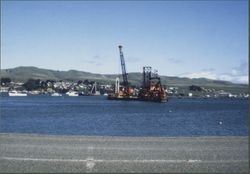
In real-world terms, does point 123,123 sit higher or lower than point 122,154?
lower

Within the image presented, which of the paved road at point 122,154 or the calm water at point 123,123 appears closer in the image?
the paved road at point 122,154

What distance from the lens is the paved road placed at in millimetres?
11281

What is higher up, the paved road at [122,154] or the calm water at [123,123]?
the paved road at [122,154]

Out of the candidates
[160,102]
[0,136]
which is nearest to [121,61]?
[160,102]

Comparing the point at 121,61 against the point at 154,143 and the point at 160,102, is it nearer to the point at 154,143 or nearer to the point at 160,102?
the point at 160,102

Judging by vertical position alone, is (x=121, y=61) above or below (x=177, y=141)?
above

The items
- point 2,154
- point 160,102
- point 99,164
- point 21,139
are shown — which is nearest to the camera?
point 99,164

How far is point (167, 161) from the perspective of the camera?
40.1 ft

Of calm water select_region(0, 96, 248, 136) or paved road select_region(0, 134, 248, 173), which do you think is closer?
paved road select_region(0, 134, 248, 173)

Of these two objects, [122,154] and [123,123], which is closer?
[122,154]

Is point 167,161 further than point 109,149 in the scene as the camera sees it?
No

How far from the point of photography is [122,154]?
1348 cm

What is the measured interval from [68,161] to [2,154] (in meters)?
2.56

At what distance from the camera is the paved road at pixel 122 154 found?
1128 cm
